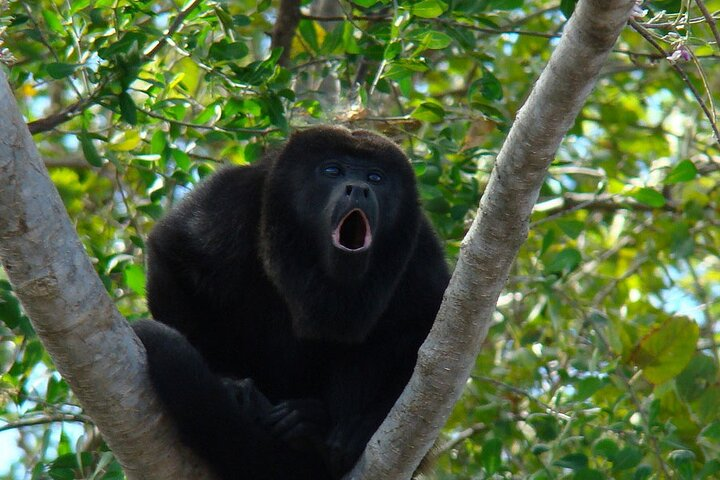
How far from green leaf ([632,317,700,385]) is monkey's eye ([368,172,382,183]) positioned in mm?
1251

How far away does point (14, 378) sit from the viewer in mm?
3225

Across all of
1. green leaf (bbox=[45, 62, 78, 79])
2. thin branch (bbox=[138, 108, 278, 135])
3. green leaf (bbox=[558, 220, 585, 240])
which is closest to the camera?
green leaf (bbox=[45, 62, 78, 79])

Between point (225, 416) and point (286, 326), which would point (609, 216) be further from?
point (225, 416)

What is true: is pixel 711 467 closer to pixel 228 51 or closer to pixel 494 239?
pixel 494 239

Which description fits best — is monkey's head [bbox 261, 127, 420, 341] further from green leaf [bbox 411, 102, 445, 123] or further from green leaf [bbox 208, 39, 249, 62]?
green leaf [bbox 208, 39, 249, 62]

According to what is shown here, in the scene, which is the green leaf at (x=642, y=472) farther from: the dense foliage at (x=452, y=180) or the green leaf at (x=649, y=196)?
the green leaf at (x=649, y=196)

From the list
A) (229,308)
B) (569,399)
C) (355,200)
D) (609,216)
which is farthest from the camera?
(609,216)

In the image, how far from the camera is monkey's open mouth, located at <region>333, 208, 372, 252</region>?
3.06 meters

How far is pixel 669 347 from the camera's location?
3742mm

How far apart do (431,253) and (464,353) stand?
1165mm

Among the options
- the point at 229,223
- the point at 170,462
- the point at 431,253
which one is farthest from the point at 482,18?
the point at 170,462

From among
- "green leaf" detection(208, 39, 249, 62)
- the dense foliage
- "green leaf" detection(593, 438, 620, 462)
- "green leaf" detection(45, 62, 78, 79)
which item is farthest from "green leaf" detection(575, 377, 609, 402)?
"green leaf" detection(45, 62, 78, 79)

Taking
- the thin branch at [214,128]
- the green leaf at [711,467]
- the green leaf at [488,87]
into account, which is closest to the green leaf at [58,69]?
the thin branch at [214,128]

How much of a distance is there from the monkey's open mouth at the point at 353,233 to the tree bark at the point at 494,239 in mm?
740
